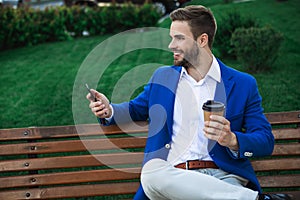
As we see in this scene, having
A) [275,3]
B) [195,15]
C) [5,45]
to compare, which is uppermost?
[195,15]

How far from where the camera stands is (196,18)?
110 inches

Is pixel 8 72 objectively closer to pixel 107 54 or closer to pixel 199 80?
pixel 107 54

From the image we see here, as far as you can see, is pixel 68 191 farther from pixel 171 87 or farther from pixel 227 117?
pixel 227 117

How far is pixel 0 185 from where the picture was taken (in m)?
3.07

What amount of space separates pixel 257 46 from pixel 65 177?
3939 mm

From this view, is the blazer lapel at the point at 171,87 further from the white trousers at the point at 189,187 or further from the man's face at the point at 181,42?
the white trousers at the point at 189,187

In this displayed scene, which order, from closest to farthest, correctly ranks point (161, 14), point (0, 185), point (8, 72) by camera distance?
1. point (0, 185)
2. point (8, 72)
3. point (161, 14)

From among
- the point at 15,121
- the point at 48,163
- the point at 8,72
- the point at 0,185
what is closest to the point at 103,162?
the point at 48,163

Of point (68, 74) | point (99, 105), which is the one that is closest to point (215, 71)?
point (99, 105)

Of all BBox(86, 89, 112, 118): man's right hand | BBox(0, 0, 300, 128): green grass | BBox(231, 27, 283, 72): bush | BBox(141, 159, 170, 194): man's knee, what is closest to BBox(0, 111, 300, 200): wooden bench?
BBox(86, 89, 112, 118): man's right hand

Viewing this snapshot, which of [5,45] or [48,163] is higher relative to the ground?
[48,163]

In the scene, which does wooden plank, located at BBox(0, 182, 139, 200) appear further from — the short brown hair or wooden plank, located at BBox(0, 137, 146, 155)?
the short brown hair

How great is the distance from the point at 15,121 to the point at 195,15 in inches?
129

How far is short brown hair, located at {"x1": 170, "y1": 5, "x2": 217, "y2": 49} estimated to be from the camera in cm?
278
